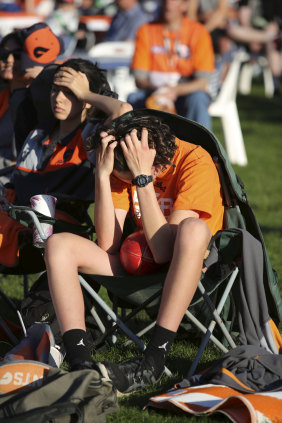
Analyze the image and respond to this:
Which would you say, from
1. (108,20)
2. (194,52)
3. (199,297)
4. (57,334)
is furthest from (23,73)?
(108,20)

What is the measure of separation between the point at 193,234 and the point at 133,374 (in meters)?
0.64

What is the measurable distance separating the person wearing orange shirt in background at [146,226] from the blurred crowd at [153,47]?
4.11 feet

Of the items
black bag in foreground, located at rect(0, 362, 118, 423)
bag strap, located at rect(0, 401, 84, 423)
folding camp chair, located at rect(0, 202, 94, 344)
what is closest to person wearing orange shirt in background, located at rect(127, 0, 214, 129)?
folding camp chair, located at rect(0, 202, 94, 344)

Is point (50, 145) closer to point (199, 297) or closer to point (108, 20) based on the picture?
point (199, 297)

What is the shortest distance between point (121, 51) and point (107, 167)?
7339 mm

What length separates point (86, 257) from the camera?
3611 millimetres

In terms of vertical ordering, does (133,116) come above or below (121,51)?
above

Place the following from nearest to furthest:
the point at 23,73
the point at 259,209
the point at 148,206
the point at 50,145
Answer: the point at 148,206, the point at 50,145, the point at 23,73, the point at 259,209

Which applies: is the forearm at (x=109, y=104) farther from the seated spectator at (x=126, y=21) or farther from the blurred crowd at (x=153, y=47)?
the seated spectator at (x=126, y=21)

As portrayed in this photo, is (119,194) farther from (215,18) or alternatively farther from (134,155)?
(215,18)

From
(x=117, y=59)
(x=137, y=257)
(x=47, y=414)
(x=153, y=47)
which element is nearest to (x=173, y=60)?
(x=153, y=47)

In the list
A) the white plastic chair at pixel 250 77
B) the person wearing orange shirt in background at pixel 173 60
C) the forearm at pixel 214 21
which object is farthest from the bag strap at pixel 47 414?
the white plastic chair at pixel 250 77

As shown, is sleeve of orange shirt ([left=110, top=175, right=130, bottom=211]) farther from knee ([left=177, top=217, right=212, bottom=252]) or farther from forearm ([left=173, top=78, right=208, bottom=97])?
forearm ([left=173, top=78, right=208, bottom=97])

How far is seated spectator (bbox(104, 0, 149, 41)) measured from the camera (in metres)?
12.6
